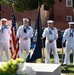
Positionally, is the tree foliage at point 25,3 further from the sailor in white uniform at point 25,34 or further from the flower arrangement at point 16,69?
the flower arrangement at point 16,69

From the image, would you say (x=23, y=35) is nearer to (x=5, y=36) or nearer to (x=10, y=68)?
(x=5, y=36)

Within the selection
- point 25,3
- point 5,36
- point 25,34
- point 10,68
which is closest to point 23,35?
point 25,34

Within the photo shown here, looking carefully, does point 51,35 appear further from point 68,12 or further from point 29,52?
point 68,12

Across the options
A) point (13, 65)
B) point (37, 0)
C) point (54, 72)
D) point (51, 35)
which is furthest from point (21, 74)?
point (37, 0)

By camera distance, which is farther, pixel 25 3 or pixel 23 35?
pixel 25 3

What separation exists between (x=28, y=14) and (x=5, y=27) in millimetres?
33379

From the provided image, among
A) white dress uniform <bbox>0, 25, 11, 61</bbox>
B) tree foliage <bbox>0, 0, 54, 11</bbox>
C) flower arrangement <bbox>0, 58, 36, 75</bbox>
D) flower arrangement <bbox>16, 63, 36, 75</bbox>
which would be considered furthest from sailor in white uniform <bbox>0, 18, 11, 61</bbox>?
flower arrangement <bbox>16, 63, 36, 75</bbox>

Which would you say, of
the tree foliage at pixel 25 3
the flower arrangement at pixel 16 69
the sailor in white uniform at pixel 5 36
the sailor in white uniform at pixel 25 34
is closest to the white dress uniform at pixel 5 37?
the sailor in white uniform at pixel 5 36

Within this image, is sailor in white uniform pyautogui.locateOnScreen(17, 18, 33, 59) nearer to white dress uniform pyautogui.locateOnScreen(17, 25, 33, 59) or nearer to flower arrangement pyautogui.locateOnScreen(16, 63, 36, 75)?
white dress uniform pyautogui.locateOnScreen(17, 25, 33, 59)

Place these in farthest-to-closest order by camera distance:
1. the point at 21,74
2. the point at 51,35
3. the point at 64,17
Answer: the point at 64,17 → the point at 51,35 → the point at 21,74

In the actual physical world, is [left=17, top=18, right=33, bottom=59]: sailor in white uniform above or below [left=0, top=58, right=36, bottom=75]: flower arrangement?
below

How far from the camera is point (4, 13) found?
47531 mm

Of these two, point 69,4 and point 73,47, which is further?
point 69,4

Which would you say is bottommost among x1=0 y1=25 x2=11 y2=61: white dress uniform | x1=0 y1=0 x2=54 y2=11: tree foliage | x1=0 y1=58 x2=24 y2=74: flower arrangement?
x1=0 y1=25 x2=11 y2=61: white dress uniform
